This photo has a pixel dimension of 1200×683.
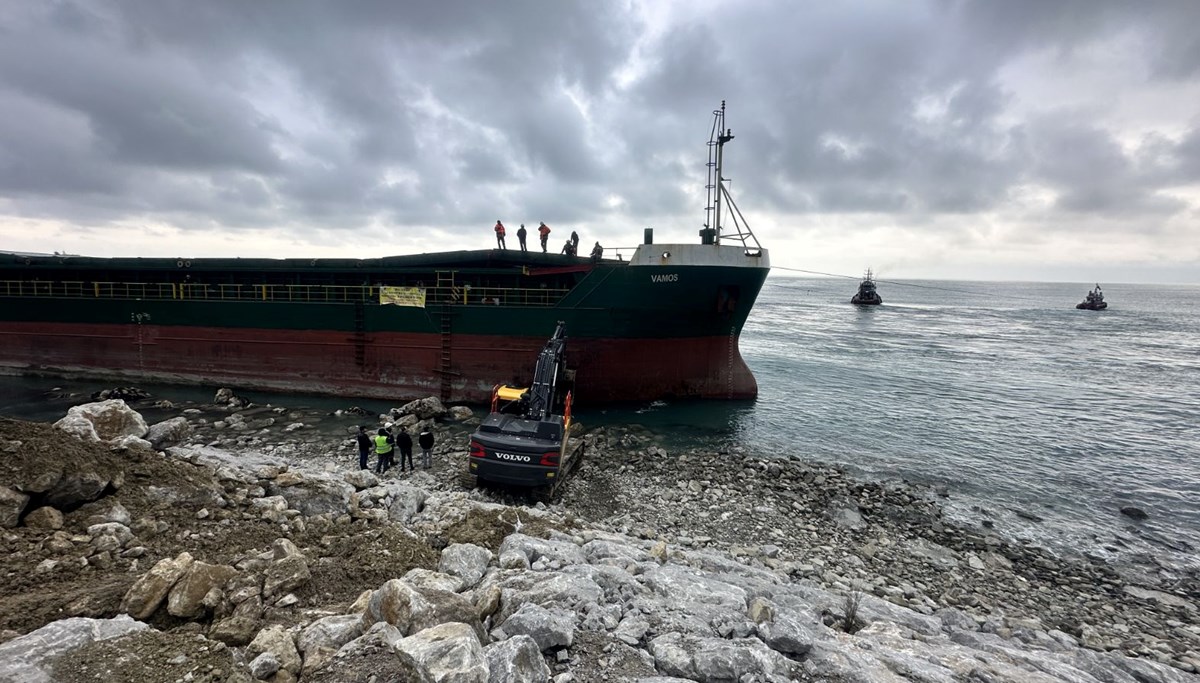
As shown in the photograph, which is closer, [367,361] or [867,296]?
[367,361]

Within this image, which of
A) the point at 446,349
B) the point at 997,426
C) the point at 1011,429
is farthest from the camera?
the point at 446,349

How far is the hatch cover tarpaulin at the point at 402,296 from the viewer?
20.9 m

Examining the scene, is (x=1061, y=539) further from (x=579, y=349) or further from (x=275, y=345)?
A: (x=275, y=345)

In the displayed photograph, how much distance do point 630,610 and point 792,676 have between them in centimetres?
167

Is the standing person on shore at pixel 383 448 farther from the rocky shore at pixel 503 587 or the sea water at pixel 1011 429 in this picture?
the sea water at pixel 1011 429

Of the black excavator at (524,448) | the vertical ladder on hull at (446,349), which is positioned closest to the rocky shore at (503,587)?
the black excavator at (524,448)

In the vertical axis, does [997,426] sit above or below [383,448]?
below

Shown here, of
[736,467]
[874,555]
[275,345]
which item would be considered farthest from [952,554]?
[275,345]

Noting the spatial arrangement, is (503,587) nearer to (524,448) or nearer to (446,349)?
(524,448)

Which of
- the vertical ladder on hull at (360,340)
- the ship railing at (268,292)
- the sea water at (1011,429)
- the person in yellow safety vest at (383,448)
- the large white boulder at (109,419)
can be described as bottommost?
the sea water at (1011,429)

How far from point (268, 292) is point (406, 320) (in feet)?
29.1

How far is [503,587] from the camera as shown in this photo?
559 centimetres

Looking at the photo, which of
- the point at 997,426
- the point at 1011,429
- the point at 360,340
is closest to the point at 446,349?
the point at 360,340

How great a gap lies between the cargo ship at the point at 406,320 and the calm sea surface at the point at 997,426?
1.43m
